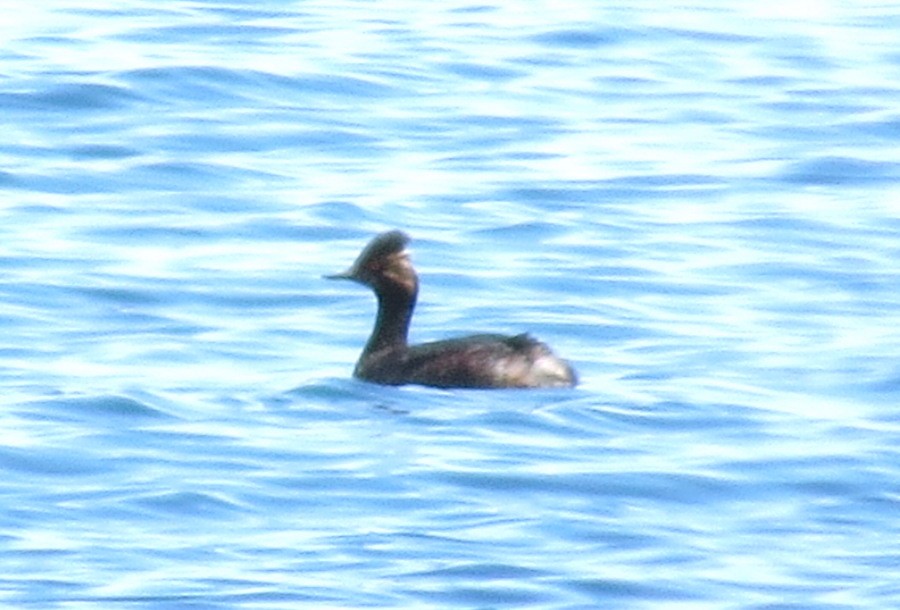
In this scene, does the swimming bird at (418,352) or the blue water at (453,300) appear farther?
the swimming bird at (418,352)

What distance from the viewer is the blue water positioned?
1056cm

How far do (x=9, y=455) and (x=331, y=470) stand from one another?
1153 millimetres

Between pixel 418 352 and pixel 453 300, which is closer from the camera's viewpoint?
pixel 418 352

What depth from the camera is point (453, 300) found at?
52.0 ft

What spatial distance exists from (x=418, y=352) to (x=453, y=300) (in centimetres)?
201

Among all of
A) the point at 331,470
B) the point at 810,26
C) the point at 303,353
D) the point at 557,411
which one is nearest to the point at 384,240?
the point at 303,353

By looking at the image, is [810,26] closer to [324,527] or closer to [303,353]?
[303,353]

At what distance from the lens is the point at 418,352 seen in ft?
45.4

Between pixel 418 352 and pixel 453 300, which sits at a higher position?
pixel 418 352

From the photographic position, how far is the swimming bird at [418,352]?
13.4 metres

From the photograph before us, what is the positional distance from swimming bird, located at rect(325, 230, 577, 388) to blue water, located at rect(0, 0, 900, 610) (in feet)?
0.37

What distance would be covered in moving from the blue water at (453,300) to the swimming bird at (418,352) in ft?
0.37

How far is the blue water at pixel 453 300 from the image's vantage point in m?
10.6

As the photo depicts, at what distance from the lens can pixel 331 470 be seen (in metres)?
11.8
